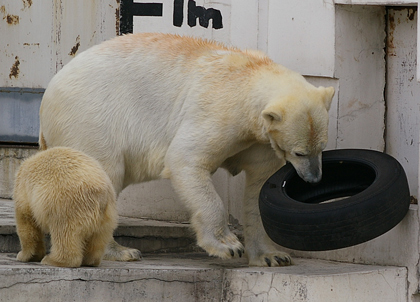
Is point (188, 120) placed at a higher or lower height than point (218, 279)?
higher

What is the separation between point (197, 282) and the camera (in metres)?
4.95

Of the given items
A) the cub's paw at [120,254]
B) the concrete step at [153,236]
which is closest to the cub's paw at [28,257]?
the cub's paw at [120,254]

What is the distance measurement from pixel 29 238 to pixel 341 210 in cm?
183

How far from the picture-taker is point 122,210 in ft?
22.3

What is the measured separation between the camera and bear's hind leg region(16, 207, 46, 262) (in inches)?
184

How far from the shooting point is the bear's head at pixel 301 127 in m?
4.89

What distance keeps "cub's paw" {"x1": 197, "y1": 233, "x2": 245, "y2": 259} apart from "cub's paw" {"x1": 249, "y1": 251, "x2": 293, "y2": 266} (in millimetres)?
332

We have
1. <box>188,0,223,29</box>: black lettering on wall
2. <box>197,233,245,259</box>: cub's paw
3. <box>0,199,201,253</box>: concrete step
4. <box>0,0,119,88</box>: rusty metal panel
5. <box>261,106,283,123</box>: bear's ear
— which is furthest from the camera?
<box>0,0,119,88</box>: rusty metal panel

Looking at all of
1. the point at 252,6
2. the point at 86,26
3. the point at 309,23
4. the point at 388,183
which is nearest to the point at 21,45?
the point at 86,26

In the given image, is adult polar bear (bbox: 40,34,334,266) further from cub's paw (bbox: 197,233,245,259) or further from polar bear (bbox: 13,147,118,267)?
polar bear (bbox: 13,147,118,267)

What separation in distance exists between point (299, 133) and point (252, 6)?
161 cm

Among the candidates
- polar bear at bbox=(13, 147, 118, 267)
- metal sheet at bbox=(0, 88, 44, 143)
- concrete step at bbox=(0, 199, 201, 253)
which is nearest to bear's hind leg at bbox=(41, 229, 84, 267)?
polar bear at bbox=(13, 147, 118, 267)

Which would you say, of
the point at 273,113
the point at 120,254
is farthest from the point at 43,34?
the point at 273,113

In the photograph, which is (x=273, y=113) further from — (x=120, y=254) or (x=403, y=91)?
(x=403, y=91)
